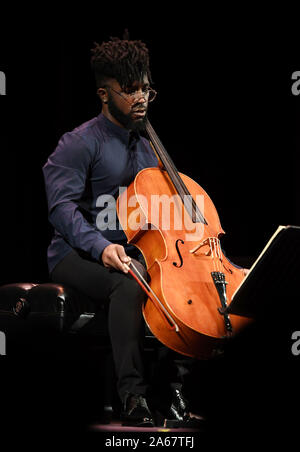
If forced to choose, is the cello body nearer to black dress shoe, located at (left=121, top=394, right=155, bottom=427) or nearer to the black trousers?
the black trousers

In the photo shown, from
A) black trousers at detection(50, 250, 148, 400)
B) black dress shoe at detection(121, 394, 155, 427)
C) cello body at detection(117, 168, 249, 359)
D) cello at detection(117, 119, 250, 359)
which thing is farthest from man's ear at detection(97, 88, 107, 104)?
black dress shoe at detection(121, 394, 155, 427)

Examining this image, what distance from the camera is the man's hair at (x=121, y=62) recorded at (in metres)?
2.05

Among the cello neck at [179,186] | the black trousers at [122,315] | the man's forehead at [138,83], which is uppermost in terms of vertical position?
the man's forehead at [138,83]

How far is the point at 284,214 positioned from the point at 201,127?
21.9 inches

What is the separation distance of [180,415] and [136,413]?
205mm

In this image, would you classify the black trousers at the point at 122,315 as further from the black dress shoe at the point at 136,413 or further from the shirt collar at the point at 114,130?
the shirt collar at the point at 114,130

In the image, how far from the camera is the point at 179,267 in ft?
5.69

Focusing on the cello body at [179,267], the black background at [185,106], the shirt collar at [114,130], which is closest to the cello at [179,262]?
the cello body at [179,267]

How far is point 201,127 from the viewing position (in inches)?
115

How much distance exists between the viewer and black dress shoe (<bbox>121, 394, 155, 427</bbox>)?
1.58 m

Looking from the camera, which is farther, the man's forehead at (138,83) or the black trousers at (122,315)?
the man's forehead at (138,83)

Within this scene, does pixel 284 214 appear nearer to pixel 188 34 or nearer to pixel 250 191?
pixel 250 191

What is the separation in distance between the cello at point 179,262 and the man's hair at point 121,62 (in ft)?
0.60

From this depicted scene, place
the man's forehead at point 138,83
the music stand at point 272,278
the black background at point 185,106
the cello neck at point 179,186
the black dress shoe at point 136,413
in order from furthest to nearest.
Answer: the black background at point 185,106, the man's forehead at point 138,83, the cello neck at point 179,186, the black dress shoe at point 136,413, the music stand at point 272,278
